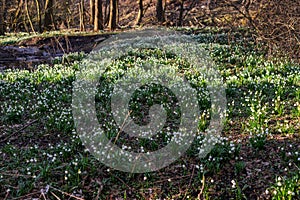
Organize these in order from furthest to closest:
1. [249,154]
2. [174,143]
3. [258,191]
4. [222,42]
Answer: [222,42] < [174,143] < [249,154] < [258,191]

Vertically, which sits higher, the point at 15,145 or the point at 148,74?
the point at 148,74

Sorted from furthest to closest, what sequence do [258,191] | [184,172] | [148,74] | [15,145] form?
1. [148,74]
2. [15,145]
3. [184,172]
4. [258,191]

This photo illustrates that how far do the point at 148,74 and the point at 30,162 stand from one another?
5.01m

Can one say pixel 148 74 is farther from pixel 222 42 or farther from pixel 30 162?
pixel 222 42

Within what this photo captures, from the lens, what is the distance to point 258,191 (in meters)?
4.69

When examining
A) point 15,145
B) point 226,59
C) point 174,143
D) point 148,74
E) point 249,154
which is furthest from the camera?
point 226,59

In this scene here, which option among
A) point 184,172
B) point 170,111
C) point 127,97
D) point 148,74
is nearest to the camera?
point 184,172

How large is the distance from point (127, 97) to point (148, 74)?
1797 mm

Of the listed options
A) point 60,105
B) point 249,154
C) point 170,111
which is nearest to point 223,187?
point 249,154

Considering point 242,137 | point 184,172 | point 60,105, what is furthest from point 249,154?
point 60,105

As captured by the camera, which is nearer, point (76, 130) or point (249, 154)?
point (249, 154)

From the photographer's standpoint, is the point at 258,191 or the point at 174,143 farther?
the point at 174,143

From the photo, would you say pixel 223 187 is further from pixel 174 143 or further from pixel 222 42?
pixel 222 42

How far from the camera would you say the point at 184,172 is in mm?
5254
